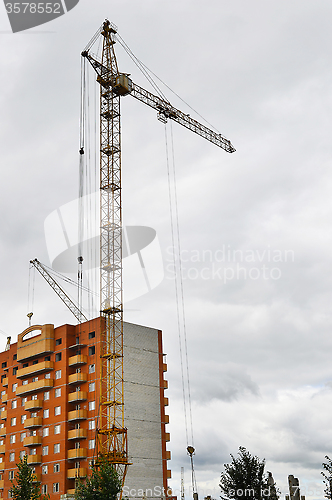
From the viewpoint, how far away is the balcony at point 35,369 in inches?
3733

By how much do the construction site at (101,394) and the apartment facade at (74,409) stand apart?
0.50 ft

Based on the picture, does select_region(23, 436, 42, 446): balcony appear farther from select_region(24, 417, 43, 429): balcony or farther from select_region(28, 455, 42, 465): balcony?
select_region(28, 455, 42, 465): balcony

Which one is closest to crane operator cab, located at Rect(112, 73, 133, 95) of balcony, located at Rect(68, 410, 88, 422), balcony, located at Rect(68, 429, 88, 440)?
balcony, located at Rect(68, 410, 88, 422)

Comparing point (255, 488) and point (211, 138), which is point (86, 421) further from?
point (211, 138)

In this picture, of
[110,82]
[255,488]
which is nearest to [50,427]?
[255,488]

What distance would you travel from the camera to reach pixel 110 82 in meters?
99.4

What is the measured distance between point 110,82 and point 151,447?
199 feet

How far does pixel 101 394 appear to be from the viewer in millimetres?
88625

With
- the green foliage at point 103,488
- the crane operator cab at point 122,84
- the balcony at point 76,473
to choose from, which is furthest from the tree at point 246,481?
the crane operator cab at point 122,84

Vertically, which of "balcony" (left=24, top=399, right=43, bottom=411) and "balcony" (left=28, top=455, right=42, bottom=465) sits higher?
"balcony" (left=24, top=399, right=43, bottom=411)

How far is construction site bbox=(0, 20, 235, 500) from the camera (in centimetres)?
8725

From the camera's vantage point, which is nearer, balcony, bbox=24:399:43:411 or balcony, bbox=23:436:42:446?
balcony, bbox=23:436:42:446

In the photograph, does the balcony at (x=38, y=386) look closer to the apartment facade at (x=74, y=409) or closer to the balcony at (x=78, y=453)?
the apartment facade at (x=74, y=409)

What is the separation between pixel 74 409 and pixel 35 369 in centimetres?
1017
